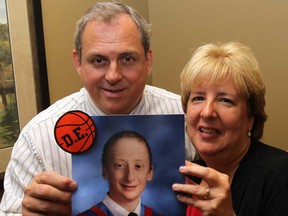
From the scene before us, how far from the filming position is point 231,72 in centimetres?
110

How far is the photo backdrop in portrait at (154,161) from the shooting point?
0.78 meters

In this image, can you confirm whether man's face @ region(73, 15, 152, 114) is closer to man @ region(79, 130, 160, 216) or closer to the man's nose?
the man's nose

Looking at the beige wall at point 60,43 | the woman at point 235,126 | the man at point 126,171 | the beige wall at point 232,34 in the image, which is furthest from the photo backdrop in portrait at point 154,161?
the beige wall at point 232,34

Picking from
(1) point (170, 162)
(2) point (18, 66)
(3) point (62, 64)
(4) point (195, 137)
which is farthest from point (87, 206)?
(3) point (62, 64)

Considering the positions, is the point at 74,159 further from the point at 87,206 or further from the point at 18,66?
the point at 18,66

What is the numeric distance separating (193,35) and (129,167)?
1692 mm

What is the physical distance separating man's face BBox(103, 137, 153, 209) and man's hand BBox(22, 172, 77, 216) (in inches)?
3.5

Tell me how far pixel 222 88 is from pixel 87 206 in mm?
553

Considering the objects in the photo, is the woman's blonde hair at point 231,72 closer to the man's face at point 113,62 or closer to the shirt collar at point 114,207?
the man's face at point 113,62

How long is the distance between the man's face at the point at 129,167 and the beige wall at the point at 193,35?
1.04m

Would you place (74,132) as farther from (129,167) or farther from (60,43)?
(60,43)

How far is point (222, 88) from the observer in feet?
3.58

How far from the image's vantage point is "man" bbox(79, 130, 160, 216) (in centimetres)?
79

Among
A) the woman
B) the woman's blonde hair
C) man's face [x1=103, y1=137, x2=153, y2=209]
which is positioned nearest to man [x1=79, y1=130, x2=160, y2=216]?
man's face [x1=103, y1=137, x2=153, y2=209]
